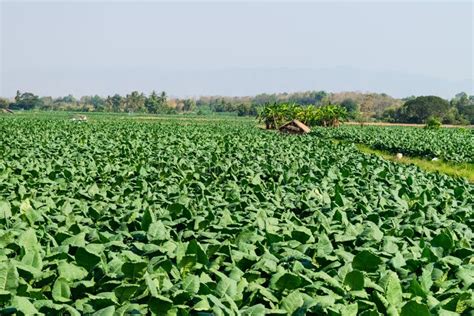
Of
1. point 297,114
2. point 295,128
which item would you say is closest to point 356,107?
point 297,114

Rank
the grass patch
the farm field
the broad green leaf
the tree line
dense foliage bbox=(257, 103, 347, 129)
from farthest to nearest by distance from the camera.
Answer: the tree line, dense foliage bbox=(257, 103, 347, 129), the grass patch, the broad green leaf, the farm field

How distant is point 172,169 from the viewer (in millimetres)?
12594

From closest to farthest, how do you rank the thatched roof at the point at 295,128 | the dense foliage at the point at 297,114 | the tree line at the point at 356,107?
the thatched roof at the point at 295,128, the dense foliage at the point at 297,114, the tree line at the point at 356,107

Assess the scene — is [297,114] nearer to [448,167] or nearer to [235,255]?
[448,167]

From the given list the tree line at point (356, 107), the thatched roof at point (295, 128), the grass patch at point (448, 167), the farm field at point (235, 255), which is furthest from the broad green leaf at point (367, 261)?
the tree line at point (356, 107)

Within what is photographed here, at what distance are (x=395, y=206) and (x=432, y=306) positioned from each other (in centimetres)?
398

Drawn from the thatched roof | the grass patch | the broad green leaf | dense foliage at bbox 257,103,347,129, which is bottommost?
the grass patch

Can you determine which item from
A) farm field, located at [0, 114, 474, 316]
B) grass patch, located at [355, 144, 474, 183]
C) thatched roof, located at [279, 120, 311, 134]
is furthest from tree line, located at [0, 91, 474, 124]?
farm field, located at [0, 114, 474, 316]

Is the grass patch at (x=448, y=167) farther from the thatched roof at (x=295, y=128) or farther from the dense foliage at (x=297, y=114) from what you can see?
the dense foliage at (x=297, y=114)

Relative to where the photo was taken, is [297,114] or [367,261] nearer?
[367,261]

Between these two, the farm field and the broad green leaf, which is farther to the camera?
the broad green leaf

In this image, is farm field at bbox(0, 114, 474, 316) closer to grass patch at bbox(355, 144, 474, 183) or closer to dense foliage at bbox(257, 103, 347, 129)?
grass patch at bbox(355, 144, 474, 183)

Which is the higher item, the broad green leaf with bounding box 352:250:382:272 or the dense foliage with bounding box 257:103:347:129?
the dense foliage with bounding box 257:103:347:129

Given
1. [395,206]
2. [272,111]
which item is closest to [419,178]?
[395,206]
